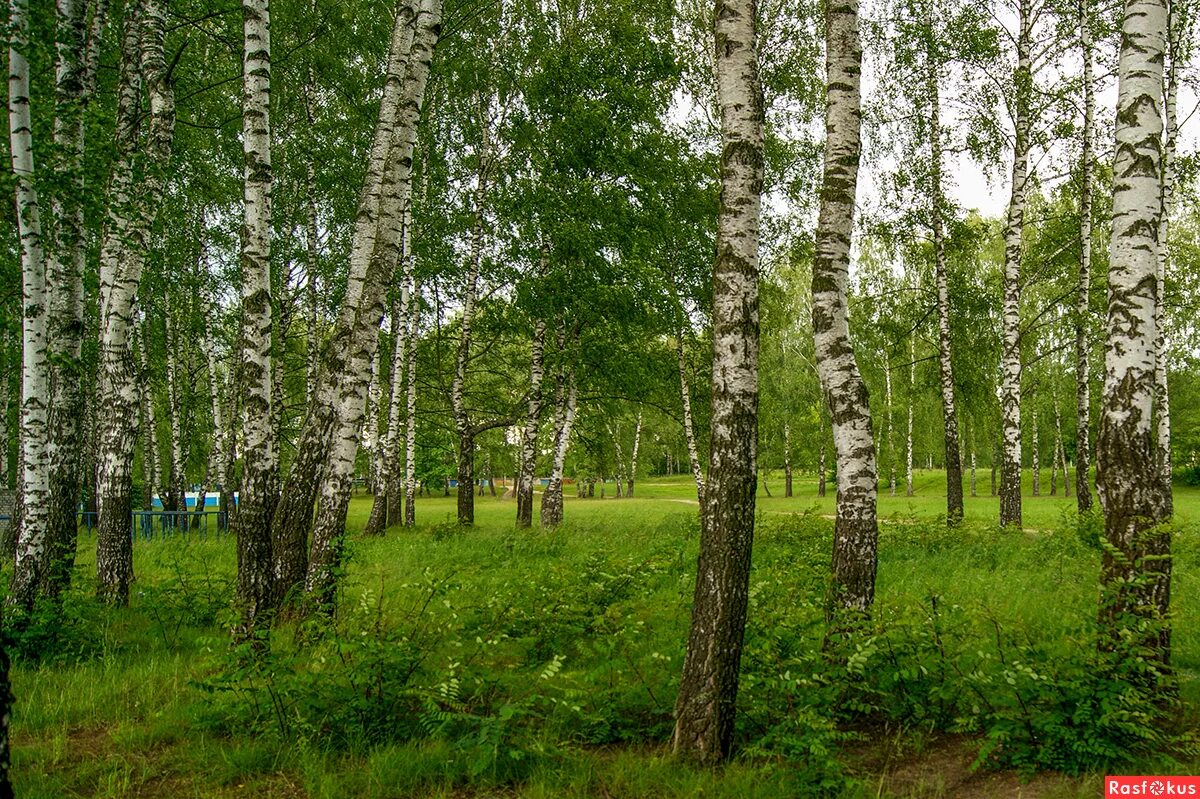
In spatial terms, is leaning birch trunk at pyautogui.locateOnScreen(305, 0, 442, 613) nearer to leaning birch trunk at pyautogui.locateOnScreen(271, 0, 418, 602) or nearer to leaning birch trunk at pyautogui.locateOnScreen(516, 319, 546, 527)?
leaning birch trunk at pyautogui.locateOnScreen(271, 0, 418, 602)

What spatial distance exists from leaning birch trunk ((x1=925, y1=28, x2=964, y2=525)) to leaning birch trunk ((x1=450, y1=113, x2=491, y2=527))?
426 inches

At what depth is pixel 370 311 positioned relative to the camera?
23.1 feet

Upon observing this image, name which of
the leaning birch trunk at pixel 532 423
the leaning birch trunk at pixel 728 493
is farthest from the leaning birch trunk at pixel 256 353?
the leaning birch trunk at pixel 532 423

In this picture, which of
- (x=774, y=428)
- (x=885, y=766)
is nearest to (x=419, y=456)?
(x=774, y=428)

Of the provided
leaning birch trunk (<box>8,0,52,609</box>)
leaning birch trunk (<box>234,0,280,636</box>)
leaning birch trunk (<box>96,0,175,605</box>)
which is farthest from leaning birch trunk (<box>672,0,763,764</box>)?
leaning birch trunk (<box>96,0,175,605</box>)

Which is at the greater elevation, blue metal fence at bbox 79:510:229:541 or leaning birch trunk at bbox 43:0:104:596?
leaning birch trunk at bbox 43:0:104:596

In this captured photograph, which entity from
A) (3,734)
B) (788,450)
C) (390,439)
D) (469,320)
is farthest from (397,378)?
(788,450)

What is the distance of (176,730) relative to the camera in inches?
189

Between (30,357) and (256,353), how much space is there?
2.12 meters

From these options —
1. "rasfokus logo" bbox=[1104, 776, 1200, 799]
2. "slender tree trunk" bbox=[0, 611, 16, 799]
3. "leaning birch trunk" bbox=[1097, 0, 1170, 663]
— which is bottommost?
"rasfokus logo" bbox=[1104, 776, 1200, 799]

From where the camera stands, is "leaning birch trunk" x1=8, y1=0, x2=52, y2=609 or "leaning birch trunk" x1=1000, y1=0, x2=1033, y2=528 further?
"leaning birch trunk" x1=1000, y1=0, x2=1033, y2=528

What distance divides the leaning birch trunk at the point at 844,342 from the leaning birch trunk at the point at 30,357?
23.7 feet

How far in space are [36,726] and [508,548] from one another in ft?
27.2

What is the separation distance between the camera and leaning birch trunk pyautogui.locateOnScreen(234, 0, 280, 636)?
6.54 meters
